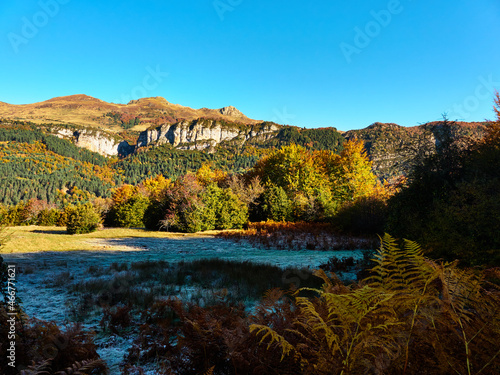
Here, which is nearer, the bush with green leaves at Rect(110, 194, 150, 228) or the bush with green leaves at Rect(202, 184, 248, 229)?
the bush with green leaves at Rect(202, 184, 248, 229)

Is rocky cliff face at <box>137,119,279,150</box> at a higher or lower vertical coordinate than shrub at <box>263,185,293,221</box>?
higher

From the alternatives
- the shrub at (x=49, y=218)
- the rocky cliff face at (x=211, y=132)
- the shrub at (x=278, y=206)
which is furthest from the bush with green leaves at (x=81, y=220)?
the rocky cliff face at (x=211, y=132)

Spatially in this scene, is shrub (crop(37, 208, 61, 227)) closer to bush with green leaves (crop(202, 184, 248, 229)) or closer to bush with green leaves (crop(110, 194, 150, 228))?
bush with green leaves (crop(110, 194, 150, 228))

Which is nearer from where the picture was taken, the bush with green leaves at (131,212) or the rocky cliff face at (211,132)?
the bush with green leaves at (131,212)

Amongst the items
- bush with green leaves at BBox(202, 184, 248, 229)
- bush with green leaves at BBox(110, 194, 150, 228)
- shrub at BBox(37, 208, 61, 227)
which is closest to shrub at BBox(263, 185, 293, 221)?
bush with green leaves at BBox(202, 184, 248, 229)

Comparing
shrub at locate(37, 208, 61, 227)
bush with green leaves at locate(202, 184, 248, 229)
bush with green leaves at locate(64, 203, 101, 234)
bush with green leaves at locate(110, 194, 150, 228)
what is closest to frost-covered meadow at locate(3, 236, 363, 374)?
bush with green leaves at locate(64, 203, 101, 234)

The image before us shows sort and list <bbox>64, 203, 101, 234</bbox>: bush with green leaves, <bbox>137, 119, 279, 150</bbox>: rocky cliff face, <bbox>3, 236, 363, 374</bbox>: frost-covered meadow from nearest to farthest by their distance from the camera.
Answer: <bbox>3, 236, 363, 374</bbox>: frost-covered meadow, <bbox>64, 203, 101, 234</bbox>: bush with green leaves, <bbox>137, 119, 279, 150</bbox>: rocky cliff face

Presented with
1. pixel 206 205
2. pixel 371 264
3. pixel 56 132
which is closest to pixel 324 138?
pixel 206 205

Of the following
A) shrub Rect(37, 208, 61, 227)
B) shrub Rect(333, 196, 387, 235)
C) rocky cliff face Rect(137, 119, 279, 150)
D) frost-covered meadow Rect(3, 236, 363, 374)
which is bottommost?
shrub Rect(37, 208, 61, 227)

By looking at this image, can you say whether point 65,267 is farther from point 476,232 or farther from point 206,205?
point 206,205

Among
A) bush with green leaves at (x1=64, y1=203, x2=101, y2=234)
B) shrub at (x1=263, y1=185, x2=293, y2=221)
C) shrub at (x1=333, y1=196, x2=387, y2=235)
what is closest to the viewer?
shrub at (x1=333, y1=196, x2=387, y2=235)

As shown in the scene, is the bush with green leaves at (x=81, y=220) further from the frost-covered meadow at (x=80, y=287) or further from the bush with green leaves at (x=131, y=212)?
the frost-covered meadow at (x=80, y=287)

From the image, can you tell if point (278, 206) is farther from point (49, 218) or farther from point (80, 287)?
point (49, 218)

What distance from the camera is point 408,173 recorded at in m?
9.46
